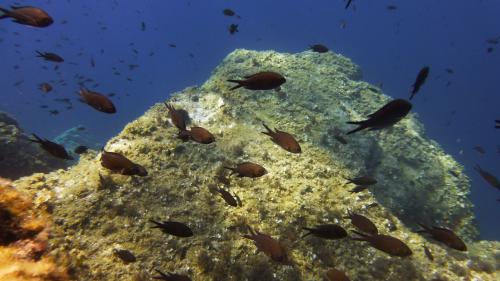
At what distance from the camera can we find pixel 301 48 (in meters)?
102

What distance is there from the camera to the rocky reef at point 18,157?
1045 cm

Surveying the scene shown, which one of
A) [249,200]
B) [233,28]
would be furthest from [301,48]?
[249,200]

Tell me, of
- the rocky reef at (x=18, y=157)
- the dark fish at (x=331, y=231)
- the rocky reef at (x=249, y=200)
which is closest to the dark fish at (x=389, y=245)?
the dark fish at (x=331, y=231)

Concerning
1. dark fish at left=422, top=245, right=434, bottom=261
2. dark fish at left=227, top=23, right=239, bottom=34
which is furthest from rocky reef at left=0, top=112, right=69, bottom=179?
dark fish at left=422, top=245, right=434, bottom=261

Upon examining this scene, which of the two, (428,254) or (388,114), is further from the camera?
(428,254)

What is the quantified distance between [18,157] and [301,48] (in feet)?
325

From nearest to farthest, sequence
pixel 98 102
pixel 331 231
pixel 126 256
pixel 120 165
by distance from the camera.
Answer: pixel 331 231
pixel 120 165
pixel 126 256
pixel 98 102

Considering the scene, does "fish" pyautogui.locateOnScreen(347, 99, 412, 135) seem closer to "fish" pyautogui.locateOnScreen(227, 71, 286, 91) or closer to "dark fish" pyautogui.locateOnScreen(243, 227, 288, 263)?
"fish" pyautogui.locateOnScreen(227, 71, 286, 91)

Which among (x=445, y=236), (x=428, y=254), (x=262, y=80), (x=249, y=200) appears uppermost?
(x=262, y=80)

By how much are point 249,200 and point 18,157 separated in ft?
29.9

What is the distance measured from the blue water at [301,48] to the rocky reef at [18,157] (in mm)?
61369

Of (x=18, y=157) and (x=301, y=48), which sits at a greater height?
(x=301, y=48)

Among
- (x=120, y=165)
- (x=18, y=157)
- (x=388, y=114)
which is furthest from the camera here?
(x=18, y=157)

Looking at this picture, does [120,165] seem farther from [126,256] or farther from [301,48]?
[301,48]
